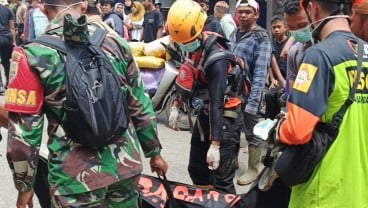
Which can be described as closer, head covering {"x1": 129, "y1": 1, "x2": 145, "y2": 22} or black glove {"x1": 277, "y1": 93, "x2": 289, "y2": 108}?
black glove {"x1": 277, "y1": 93, "x2": 289, "y2": 108}

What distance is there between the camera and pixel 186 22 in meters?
4.03

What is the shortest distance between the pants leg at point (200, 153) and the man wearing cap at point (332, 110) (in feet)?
5.62

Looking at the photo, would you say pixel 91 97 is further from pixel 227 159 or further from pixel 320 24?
pixel 227 159

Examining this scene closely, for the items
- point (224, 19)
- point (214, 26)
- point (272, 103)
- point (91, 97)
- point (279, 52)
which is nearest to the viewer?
point (91, 97)

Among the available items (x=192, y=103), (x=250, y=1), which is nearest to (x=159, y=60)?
(x=250, y=1)

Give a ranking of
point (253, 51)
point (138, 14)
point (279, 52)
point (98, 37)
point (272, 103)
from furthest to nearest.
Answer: point (138, 14)
point (279, 52)
point (272, 103)
point (253, 51)
point (98, 37)

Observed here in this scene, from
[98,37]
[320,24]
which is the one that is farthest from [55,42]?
[320,24]

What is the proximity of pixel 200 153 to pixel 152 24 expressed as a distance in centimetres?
781

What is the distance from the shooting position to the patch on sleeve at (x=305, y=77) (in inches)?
89.5

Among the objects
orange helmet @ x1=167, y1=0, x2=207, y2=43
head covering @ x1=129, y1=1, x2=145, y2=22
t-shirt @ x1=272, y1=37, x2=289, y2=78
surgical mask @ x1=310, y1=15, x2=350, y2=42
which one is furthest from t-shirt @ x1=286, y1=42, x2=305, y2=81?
head covering @ x1=129, y1=1, x2=145, y2=22

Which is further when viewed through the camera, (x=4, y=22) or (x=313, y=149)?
(x=4, y=22)

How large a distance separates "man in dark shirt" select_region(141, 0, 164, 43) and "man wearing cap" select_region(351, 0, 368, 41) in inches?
348

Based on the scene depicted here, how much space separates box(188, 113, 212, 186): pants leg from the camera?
4141 millimetres

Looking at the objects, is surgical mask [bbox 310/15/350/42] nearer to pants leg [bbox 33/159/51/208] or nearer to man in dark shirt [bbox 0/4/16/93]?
pants leg [bbox 33/159/51/208]
